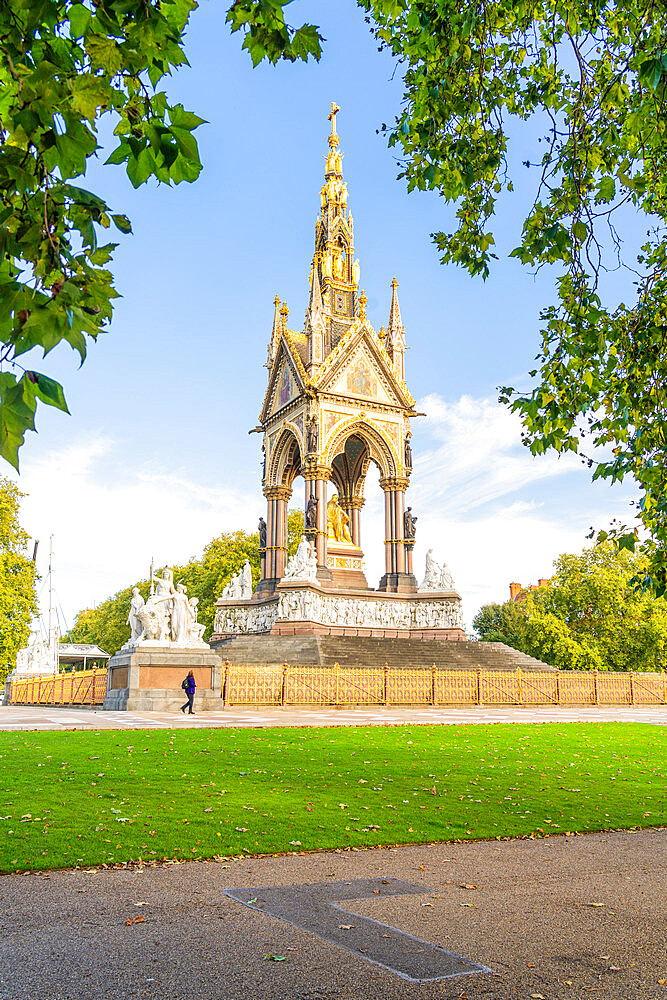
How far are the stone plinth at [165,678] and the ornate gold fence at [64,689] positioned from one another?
3.34m

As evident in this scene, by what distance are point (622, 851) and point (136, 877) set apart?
4131mm

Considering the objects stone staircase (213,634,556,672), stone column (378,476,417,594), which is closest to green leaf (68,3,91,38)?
stone staircase (213,634,556,672)

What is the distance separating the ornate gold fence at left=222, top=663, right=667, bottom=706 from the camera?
23797 mm

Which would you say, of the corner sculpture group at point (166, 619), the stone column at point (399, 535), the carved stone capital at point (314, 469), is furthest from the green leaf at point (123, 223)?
the stone column at point (399, 535)

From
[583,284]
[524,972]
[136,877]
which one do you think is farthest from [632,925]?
[583,284]

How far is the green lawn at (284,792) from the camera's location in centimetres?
673

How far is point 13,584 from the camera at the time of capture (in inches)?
1644

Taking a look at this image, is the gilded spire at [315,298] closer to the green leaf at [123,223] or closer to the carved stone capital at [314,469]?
the carved stone capital at [314,469]

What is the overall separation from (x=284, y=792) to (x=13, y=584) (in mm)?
36633

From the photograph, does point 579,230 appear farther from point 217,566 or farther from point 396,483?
point 217,566

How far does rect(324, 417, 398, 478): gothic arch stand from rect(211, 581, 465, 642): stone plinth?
6.37 metres

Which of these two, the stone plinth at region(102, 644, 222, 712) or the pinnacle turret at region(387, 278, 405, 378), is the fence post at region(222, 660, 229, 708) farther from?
the pinnacle turret at region(387, 278, 405, 378)

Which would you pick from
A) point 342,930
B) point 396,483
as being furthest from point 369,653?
point 342,930

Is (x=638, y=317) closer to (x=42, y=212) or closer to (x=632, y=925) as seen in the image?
(x=632, y=925)
